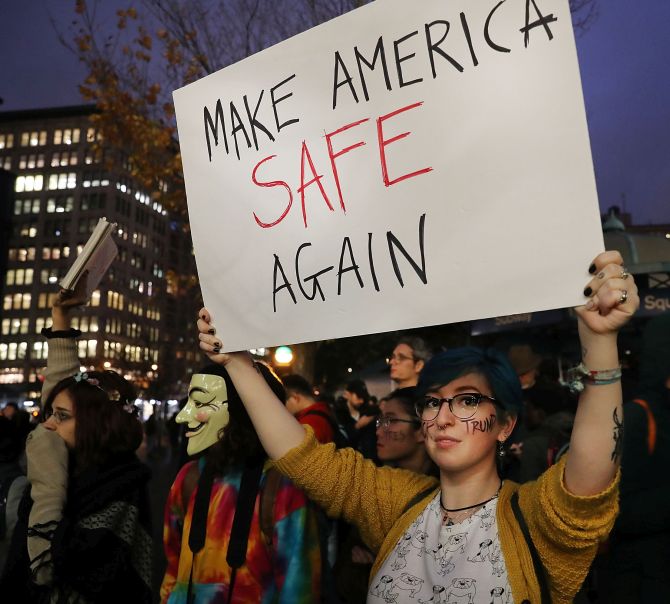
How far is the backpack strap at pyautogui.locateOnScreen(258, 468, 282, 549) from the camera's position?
8.34 ft

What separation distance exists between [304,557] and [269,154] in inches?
63.4

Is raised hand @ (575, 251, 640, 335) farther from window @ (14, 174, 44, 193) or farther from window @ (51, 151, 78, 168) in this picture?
window @ (14, 174, 44, 193)

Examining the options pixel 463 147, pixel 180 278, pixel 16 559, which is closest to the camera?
pixel 463 147

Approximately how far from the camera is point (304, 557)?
2494 millimetres

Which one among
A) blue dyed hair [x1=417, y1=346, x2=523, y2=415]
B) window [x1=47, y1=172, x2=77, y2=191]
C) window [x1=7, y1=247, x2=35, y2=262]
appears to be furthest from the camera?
window [x1=47, y1=172, x2=77, y2=191]

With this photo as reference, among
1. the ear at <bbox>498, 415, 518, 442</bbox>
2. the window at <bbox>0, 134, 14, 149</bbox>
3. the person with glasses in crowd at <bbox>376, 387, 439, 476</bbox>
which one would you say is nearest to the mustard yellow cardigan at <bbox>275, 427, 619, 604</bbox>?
the ear at <bbox>498, 415, 518, 442</bbox>

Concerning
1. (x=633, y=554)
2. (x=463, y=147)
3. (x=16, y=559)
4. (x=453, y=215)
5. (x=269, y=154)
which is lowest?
(x=633, y=554)

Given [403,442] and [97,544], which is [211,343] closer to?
[97,544]

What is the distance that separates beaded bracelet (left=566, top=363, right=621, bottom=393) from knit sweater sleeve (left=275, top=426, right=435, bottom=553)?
0.79 m

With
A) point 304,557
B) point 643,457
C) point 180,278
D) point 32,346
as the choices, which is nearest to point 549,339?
point 180,278

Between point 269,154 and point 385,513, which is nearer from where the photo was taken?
point 385,513

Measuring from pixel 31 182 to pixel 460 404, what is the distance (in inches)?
4732

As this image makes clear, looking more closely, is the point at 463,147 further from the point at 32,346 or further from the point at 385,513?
the point at 32,346

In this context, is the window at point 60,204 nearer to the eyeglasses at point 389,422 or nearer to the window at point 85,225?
the window at point 85,225
